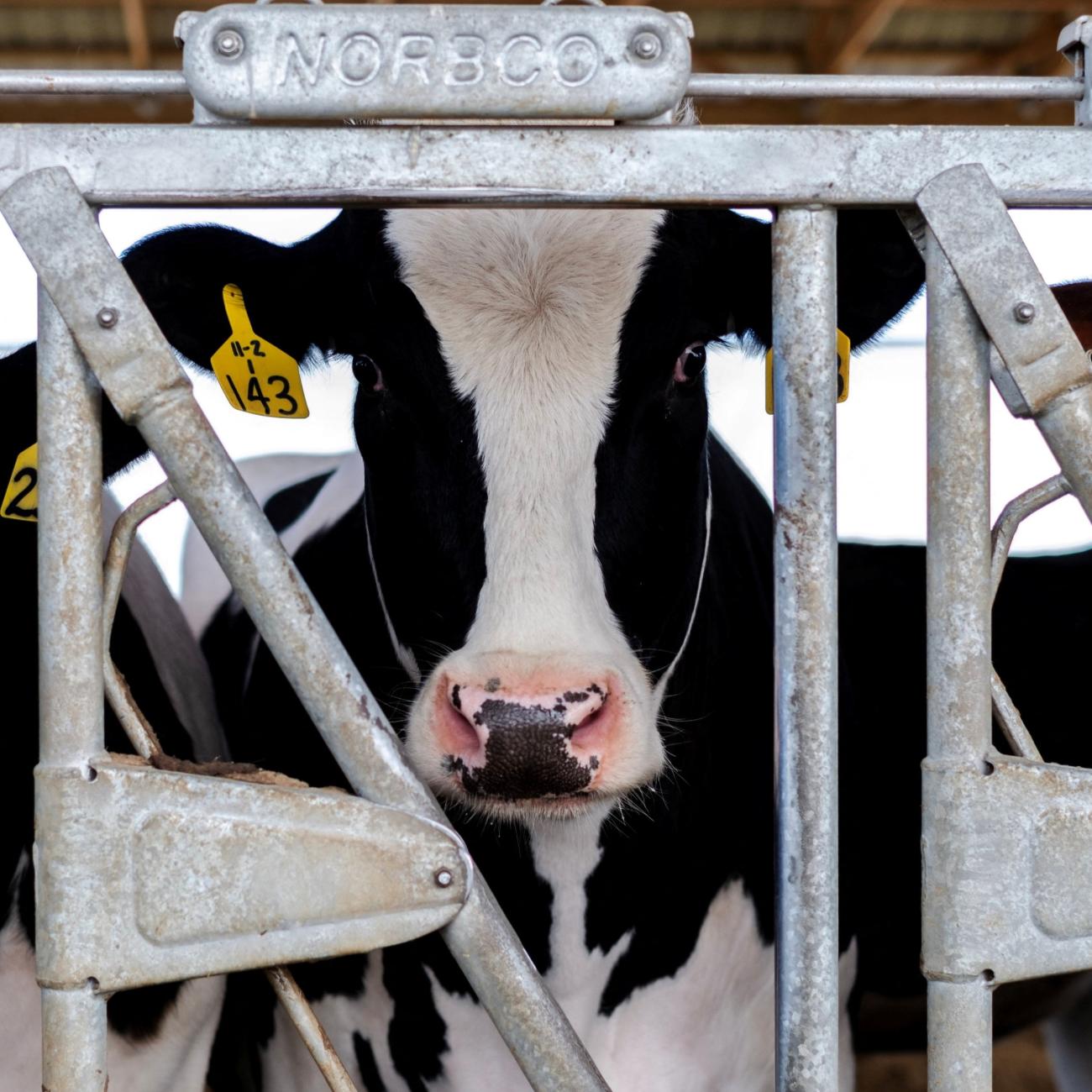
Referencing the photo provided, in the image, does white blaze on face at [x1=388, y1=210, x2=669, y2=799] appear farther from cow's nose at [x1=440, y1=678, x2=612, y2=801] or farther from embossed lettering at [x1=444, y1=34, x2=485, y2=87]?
embossed lettering at [x1=444, y1=34, x2=485, y2=87]

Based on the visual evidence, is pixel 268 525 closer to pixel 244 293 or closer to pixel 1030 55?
pixel 244 293

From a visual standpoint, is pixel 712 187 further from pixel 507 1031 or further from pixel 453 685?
pixel 507 1031

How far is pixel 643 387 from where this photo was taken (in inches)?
66.2

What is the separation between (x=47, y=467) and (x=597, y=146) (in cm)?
49

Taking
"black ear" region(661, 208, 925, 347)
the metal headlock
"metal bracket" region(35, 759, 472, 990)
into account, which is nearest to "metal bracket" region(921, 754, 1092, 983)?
the metal headlock

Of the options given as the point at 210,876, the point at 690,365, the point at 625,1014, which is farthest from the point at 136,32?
the point at 210,876

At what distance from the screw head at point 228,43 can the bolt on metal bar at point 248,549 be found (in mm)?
151

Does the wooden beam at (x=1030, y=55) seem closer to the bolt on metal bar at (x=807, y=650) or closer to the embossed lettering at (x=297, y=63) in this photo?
the bolt on metal bar at (x=807, y=650)

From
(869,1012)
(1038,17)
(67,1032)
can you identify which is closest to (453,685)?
(67,1032)

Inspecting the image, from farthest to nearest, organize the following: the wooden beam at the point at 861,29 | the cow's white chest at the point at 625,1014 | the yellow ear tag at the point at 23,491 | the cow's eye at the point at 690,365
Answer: the wooden beam at the point at 861,29
the cow's white chest at the point at 625,1014
the cow's eye at the point at 690,365
the yellow ear tag at the point at 23,491

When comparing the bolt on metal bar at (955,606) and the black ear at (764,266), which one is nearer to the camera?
the bolt on metal bar at (955,606)

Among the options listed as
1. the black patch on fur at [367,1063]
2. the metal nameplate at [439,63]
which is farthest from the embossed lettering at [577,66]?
the black patch on fur at [367,1063]

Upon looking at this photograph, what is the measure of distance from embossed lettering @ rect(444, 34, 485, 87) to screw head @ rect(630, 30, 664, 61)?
12cm

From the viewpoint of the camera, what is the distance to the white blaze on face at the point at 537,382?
4.73 ft
